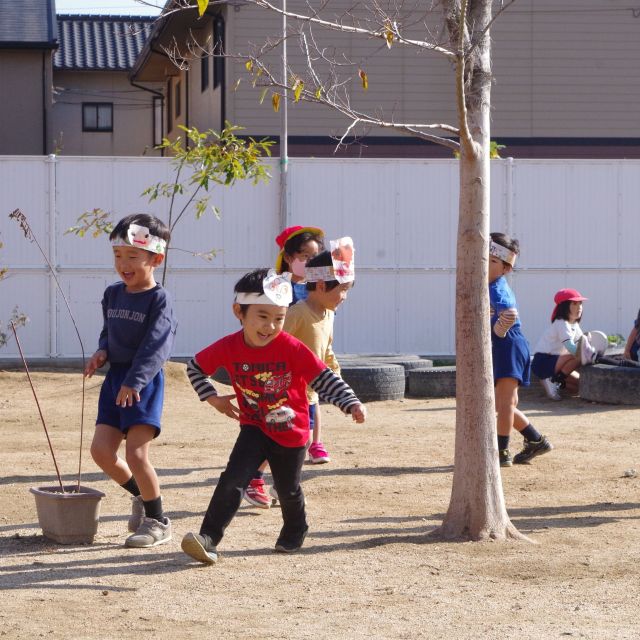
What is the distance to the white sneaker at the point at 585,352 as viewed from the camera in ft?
40.7

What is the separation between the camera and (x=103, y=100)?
38.3 metres

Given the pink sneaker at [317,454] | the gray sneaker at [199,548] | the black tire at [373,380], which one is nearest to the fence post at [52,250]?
the black tire at [373,380]

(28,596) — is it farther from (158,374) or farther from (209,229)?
(209,229)

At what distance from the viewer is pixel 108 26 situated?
132 feet

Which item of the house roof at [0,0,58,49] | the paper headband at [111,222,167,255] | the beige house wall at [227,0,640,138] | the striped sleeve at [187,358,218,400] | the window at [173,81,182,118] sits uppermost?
the house roof at [0,0,58,49]

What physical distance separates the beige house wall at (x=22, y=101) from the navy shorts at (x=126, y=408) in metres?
22.1

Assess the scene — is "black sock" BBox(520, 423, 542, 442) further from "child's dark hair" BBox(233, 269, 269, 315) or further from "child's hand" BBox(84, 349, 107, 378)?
"child's hand" BBox(84, 349, 107, 378)

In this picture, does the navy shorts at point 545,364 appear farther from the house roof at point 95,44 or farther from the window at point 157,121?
the house roof at point 95,44

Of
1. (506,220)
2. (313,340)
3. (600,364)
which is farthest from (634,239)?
(313,340)

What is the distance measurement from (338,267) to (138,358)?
1.45 m

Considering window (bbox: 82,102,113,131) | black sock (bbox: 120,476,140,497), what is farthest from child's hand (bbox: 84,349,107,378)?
window (bbox: 82,102,113,131)

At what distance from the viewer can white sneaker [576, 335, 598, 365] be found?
40.7 ft

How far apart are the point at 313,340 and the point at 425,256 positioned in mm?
8730

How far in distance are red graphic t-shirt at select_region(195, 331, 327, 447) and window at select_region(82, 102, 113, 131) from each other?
33.8m
